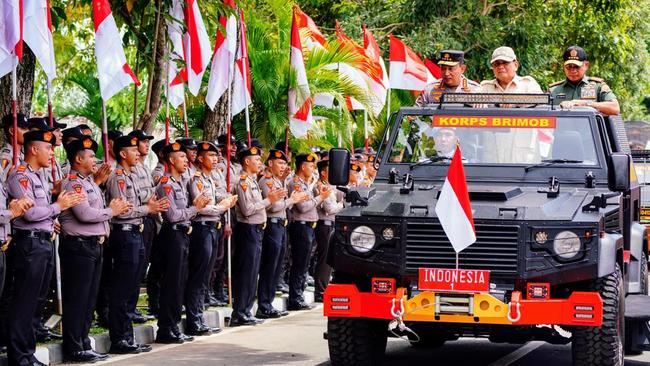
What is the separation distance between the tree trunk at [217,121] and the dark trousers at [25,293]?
8.06m

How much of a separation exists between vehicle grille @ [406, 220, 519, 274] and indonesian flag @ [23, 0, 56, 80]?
14.4ft

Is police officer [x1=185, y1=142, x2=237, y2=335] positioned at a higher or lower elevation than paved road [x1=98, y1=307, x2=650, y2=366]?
higher

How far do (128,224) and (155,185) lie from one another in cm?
194

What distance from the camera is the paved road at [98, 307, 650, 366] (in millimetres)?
11430

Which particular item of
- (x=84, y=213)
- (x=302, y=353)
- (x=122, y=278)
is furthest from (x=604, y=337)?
(x=122, y=278)

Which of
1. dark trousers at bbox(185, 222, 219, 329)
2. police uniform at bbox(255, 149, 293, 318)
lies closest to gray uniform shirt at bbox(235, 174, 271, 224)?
police uniform at bbox(255, 149, 293, 318)

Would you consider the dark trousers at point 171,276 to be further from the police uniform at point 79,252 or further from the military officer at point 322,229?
the military officer at point 322,229

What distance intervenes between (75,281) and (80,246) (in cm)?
32

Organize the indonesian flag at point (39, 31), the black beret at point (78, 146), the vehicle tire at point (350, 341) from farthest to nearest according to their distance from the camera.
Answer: the indonesian flag at point (39, 31) < the black beret at point (78, 146) < the vehicle tire at point (350, 341)

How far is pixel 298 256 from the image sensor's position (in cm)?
1664

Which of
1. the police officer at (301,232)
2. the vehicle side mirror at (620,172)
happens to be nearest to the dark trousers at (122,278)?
the vehicle side mirror at (620,172)

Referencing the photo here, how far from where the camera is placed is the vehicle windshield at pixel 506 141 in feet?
35.9

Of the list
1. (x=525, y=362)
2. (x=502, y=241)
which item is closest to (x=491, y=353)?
(x=525, y=362)

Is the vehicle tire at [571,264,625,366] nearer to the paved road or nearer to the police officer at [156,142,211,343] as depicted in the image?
the paved road
